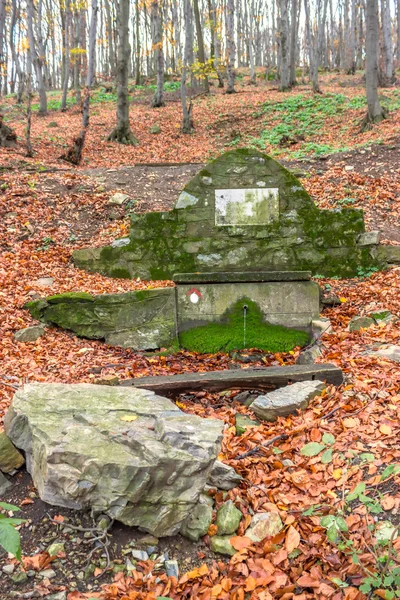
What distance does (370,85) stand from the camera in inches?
592

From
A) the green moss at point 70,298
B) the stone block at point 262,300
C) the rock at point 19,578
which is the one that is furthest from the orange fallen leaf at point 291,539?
the green moss at point 70,298

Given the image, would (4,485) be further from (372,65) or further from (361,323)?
(372,65)

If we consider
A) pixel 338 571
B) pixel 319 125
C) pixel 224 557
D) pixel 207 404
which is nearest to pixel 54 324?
pixel 207 404

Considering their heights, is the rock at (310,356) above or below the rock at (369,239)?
below

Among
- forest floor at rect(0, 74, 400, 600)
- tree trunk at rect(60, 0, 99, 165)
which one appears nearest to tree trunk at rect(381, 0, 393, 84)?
forest floor at rect(0, 74, 400, 600)

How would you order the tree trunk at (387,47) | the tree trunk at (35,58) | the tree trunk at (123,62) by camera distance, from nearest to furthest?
the tree trunk at (123,62), the tree trunk at (35,58), the tree trunk at (387,47)

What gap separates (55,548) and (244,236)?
5507 millimetres

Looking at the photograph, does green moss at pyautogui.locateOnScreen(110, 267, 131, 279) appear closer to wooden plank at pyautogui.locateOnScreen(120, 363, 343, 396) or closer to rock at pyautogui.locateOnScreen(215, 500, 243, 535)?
wooden plank at pyautogui.locateOnScreen(120, 363, 343, 396)

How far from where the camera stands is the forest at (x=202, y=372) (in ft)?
8.68

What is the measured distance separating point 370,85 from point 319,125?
3.48m

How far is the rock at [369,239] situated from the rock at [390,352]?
325 cm

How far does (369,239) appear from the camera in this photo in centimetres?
784

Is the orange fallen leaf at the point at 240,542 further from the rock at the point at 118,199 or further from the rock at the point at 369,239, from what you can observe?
the rock at the point at 118,199

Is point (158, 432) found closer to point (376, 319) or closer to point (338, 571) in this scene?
point (338, 571)
